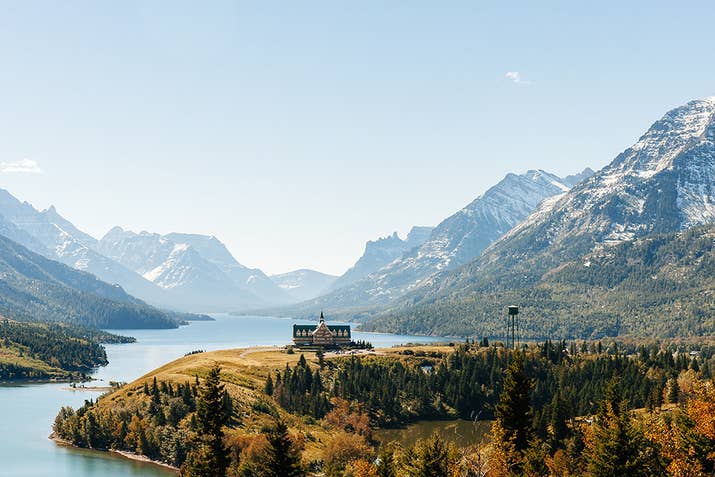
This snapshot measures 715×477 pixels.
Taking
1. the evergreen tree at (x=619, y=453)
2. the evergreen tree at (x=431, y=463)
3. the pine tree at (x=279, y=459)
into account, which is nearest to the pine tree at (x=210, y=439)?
the pine tree at (x=279, y=459)

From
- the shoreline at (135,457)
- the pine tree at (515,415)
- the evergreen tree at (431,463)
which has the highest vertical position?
the pine tree at (515,415)

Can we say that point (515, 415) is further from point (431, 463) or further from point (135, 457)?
point (135, 457)

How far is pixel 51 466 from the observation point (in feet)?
552

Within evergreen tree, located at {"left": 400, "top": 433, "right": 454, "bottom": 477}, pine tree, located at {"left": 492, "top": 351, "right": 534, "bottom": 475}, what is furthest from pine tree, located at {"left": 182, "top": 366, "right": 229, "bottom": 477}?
pine tree, located at {"left": 492, "top": 351, "right": 534, "bottom": 475}

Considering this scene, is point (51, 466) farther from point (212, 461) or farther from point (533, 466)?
point (533, 466)

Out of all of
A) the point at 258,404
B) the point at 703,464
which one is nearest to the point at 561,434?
the point at 258,404

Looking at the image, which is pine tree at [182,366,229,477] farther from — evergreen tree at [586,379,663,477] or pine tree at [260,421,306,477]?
evergreen tree at [586,379,663,477]

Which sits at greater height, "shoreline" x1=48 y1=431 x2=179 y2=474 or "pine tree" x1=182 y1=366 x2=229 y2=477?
"pine tree" x1=182 y1=366 x2=229 y2=477

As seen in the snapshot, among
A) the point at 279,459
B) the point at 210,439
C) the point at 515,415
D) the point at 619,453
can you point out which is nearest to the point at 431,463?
the point at 515,415

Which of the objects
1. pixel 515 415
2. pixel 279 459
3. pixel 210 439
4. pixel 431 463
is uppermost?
pixel 515 415

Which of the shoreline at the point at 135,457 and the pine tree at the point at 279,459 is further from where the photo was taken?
the shoreline at the point at 135,457

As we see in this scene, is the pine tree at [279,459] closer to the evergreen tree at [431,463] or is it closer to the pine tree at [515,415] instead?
the evergreen tree at [431,463]

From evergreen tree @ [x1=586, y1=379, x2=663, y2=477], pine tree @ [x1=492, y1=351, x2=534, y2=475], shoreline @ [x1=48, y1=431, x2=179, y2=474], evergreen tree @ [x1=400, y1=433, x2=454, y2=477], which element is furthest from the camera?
shoreline @ [x1=48, y1=431, x2=179, y2=474]

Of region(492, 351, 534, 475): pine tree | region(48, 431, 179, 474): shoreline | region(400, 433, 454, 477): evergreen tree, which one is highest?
region(492, 351, 534, 475): pine tree
